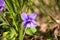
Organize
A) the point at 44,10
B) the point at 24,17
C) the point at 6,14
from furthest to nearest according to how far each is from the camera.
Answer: the point at 44,10 → the point at 6,14 → the point at 24,17

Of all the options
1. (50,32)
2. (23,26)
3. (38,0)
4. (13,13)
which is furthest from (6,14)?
(38,0)

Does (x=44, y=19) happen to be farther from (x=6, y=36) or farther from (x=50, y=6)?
(x=6, y=36)

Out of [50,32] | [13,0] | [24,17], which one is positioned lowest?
[50,32]

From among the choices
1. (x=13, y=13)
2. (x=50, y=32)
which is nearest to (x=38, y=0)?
(x=50, y=32)

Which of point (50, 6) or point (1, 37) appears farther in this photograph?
point (50, 6)

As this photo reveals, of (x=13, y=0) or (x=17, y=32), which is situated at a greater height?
(x=13, y=0)

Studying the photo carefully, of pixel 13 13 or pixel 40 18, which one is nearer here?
pixel 13 13

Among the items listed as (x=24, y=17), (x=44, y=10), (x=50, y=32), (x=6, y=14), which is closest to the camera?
(x=24, y=17)

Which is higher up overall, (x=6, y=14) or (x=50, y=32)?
(x=6, y=14)

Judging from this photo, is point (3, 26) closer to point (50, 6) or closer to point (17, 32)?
point (17, 32)
